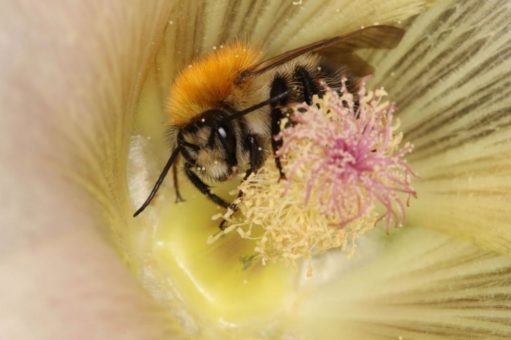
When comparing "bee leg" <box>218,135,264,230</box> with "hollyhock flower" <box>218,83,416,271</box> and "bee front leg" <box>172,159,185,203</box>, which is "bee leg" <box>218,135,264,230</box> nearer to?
"hollyhock flower" <box>218,83,416,271</box>

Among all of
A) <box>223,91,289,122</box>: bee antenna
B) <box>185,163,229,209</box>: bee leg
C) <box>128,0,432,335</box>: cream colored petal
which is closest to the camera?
<box>223,91,289,122</box>: bee antenna

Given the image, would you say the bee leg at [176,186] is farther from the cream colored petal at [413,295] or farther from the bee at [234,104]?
the cream colored petal at [413,295]

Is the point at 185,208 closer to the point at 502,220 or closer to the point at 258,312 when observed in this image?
the point at 258,312

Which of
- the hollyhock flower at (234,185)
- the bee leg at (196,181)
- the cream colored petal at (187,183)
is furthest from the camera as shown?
the cream colored petal at (187,183)

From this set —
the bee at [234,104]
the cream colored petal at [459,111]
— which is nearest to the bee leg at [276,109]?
the bee at [234,104]

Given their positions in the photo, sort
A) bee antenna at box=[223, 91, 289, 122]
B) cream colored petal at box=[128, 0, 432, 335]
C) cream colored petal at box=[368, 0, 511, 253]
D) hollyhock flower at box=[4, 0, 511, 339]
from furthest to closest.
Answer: cream colored petal at box=[368, 0, 511, 253] → cream colored petal at box=[128, 0, 432, 335] → bee antenna at box=[223, 91, 289, 122] → hollyhock flower at box=[4, 0, 511, 339]

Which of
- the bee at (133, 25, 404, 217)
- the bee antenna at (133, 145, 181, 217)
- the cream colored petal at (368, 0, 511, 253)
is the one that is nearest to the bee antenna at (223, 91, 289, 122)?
the bee at (133, 25, 404, 217)

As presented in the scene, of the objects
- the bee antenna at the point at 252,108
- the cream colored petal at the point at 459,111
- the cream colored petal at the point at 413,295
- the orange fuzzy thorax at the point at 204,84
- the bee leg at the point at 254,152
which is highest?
the orange fuzzy thorax at the point at 204,84
